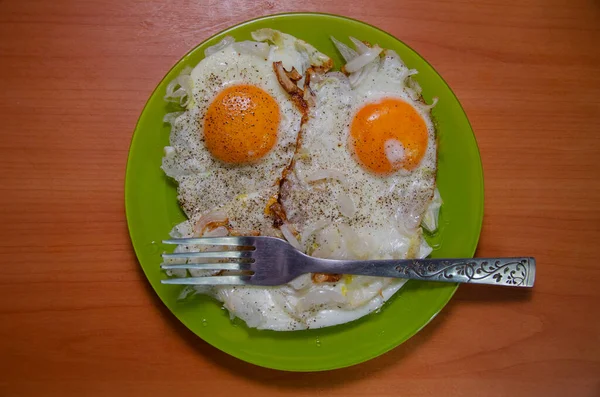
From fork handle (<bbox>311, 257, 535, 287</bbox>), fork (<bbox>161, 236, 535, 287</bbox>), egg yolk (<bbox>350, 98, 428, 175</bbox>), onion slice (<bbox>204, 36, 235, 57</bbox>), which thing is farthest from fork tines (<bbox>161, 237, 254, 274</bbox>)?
onion slice (<bbox>204, 36, 235, 57</bbox>)

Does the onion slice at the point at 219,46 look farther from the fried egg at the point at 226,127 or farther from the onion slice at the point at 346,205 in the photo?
the onion slice at the point at 346,205

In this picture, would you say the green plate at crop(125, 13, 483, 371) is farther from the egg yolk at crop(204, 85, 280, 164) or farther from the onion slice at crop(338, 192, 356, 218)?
the onion slice at crop(338, 192, 356, 218)

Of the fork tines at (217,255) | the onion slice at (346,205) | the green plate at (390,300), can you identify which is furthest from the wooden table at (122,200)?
the onion slice at (346,205)

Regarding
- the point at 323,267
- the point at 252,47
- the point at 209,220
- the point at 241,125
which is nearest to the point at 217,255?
the point at 209,220

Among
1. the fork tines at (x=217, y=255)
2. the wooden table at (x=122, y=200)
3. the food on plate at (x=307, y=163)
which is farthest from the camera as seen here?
the wooden table at (x=122, y=200)

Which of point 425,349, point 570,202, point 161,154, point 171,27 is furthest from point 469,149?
point 171,27
